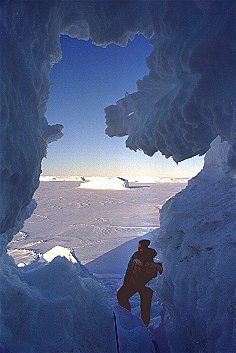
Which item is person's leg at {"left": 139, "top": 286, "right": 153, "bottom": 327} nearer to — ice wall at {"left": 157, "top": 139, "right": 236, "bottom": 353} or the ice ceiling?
ice wall at {"left": 157, "top": 139, "right": 236, "bottom": 353}

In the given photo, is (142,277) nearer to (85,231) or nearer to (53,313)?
(53,313)

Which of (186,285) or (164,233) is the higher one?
(164,233)

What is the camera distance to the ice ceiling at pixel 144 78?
2.40 metres

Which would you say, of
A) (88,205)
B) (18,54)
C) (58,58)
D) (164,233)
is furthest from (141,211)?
(18,54)

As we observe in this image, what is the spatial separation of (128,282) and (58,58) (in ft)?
9.53

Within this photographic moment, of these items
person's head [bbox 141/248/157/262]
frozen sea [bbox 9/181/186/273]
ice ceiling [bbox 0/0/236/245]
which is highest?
ice ceiling [bbox 0/0/236/245]

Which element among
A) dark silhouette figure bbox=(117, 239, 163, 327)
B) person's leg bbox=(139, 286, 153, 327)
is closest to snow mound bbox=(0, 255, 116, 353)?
dark silhouette figure bbox=(117, 239, 163, 327)

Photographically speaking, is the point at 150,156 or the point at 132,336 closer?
the point at 132,336

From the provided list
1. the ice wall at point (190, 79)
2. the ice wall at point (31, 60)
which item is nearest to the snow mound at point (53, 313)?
the ice wall at point (31, 60)

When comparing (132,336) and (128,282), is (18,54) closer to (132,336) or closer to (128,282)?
(132,336)

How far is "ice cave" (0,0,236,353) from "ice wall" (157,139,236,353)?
12 mm

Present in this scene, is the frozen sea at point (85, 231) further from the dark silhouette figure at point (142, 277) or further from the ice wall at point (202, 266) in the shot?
the ice wall at point (202, 266)

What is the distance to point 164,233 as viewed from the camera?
165 inches

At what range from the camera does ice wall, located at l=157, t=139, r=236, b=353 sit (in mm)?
2391
